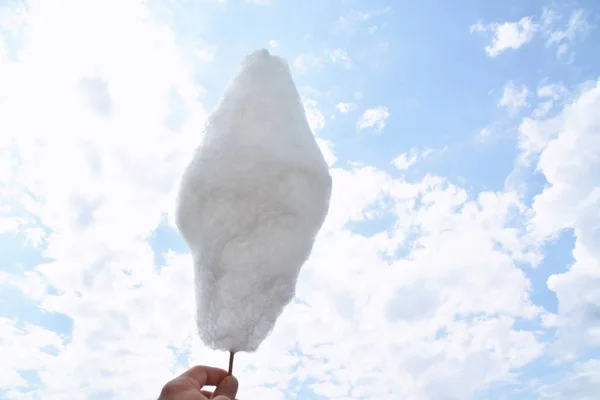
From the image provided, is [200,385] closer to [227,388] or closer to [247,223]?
[227,388]

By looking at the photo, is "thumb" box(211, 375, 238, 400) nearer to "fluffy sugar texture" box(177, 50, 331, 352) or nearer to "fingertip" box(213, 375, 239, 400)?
"fingertip" box(213, 375, 239, 400)

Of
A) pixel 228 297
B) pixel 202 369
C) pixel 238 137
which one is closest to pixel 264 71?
pixel 238 137

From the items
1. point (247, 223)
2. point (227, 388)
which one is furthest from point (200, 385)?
point (247, 223)

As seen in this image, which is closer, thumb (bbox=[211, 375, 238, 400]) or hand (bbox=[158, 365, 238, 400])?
hand (bbox=[158, 365, 238, 400])

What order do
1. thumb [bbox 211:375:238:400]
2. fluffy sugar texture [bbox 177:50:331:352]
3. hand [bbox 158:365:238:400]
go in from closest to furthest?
hand [bbox 158:365:238:400], thumb [bbox 211:375:238:400], fluffy sugar texture [bbox 177:50:331:352]

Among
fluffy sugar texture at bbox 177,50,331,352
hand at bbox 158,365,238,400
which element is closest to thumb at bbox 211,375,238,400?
hand at bbox 158,365,238,400

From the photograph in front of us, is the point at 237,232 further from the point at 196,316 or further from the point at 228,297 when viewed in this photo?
the point at 196,316
